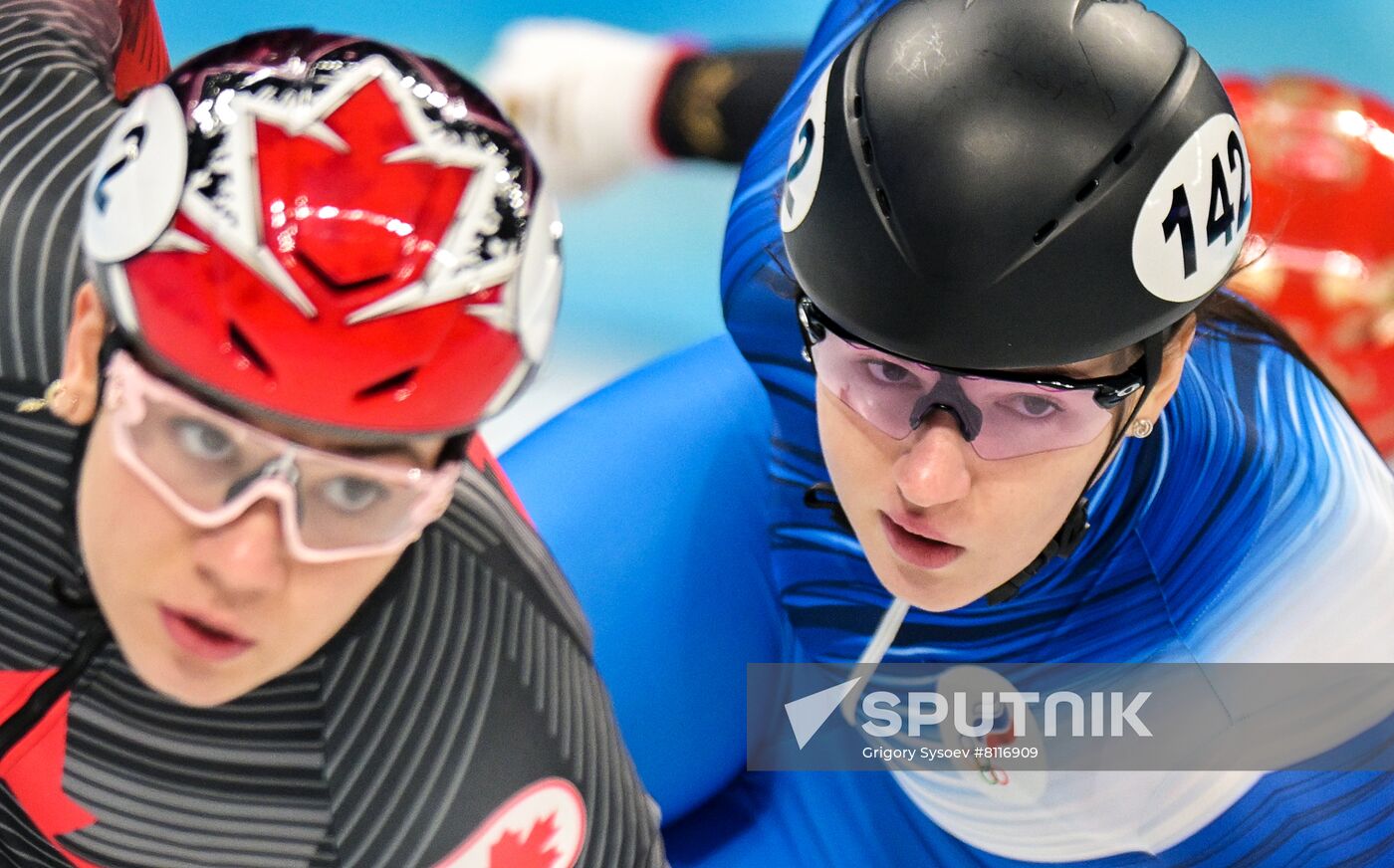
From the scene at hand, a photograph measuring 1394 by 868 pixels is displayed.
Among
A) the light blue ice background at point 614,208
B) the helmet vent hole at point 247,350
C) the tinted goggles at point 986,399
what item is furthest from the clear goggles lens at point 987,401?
the light blue ice background at point 614,208

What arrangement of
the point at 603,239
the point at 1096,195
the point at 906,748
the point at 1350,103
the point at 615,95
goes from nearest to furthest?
the point at 1096,195, the point at 906,748, the point at 1350,103, the point at 615,95, the point at 603,239

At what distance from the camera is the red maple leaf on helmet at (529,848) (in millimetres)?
980

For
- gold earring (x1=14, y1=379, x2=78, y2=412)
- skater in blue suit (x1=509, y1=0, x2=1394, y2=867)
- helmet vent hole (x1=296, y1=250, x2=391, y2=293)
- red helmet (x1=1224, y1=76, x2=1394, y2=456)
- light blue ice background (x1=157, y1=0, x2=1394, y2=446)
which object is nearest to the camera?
helmet vent hole (x1=296, y1=250, x2=391, y2=293)

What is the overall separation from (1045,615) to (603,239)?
1477 millimetres

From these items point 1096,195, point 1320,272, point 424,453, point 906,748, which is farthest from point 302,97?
point 1320,272

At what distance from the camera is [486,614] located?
0.99 meters

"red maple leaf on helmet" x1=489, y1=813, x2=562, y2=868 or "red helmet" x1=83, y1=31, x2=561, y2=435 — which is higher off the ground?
"red helmet" x1=83, y1=31, x2=561, y2=435

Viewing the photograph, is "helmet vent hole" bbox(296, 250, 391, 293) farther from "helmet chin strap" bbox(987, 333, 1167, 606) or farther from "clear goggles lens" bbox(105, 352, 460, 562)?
"helmet chin strap" bbox(987, 333, 1167, 606)

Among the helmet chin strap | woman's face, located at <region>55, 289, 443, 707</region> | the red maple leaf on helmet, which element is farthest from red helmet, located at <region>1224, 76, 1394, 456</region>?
woman's face, located at <region>55, 289, 443, 707</region>

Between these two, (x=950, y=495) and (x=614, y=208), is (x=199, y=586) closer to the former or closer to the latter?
(x=950, y=495)

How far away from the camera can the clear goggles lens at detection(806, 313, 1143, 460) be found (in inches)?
40.1

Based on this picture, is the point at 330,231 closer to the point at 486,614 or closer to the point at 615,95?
the point at 486,614

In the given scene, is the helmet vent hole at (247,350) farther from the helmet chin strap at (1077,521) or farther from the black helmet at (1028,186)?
the helmet chin strap at (1077,521)

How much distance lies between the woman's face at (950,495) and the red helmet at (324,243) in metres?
0.34
